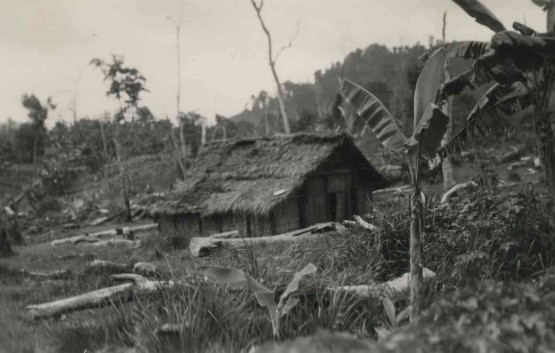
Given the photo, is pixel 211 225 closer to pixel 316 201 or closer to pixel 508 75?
pixel 316 201

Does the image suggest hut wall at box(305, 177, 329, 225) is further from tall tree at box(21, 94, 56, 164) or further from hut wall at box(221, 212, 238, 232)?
tall tree at box(21, 94, 56, 164)

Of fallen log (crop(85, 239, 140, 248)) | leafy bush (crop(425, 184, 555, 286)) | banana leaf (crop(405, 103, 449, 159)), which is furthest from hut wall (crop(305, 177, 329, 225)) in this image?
banana leaf (crop(405, 103, 449, 159))

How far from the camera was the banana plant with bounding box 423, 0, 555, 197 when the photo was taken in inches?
271

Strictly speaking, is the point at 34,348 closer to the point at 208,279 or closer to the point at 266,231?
the point at 208,279

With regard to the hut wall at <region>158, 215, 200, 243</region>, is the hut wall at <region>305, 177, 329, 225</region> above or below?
above

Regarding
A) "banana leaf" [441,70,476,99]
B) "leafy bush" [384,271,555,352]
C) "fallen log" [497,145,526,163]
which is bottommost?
"leafy bush" [384,271,555,352]

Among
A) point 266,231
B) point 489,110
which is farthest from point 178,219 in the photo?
point 489,110

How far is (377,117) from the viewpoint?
616cm

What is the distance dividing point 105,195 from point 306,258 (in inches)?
916

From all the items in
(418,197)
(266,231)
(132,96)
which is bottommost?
(266,231)

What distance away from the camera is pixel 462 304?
2.96 metres

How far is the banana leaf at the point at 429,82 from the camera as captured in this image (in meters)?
5.77

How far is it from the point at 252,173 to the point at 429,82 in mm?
9872

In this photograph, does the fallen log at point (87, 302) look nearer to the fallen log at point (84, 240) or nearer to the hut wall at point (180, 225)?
the hut wall at point (180, 225)
